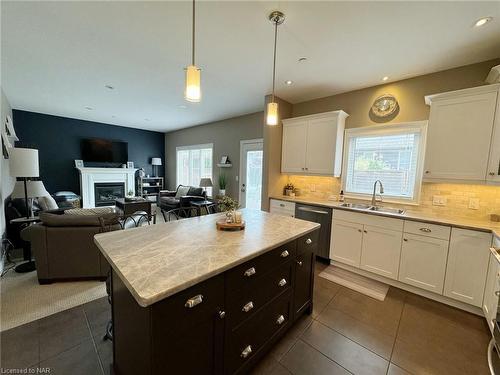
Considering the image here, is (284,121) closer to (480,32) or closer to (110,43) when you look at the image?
(480,32)

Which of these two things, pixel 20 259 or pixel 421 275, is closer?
pixel 421 275

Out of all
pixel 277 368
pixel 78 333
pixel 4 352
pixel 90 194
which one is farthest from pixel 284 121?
pixel 90 194

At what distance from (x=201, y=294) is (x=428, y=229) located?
256cm

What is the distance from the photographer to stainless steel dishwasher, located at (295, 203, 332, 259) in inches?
121

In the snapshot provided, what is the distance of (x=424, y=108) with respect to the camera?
8.93 feet

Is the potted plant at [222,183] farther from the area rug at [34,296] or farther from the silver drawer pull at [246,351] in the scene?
the silver drawer pull at [246,351]

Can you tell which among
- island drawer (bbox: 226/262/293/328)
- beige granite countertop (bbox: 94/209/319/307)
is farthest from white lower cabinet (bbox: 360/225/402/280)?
island drawer (bbox: 226/262/293/328)

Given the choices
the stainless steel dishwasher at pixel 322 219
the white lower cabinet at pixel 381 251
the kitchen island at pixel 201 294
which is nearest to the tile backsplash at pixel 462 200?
the white lower cabinet at pixel 381 251

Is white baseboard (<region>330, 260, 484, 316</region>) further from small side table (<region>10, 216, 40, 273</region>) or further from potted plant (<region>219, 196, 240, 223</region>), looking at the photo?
small side table (<region>10, 216, 40, 273</region>)

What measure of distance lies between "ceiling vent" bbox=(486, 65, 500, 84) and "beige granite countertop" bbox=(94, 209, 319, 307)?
2.32 meters

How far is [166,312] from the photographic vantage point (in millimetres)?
911

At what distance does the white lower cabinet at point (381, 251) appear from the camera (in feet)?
8.32

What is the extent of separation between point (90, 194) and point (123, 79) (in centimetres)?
444

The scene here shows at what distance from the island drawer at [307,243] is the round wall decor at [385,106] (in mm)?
2240
